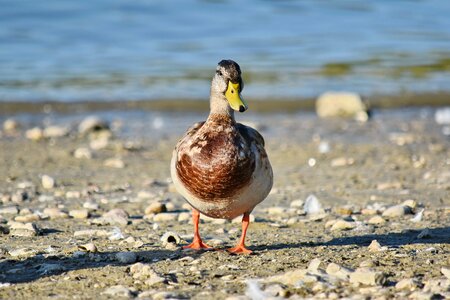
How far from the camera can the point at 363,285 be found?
4.41m

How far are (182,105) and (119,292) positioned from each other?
9.15 m

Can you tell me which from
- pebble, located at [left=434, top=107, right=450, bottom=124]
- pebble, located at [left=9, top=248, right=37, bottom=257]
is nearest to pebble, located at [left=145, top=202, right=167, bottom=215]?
pebble, located at [left=9, top=248, right=37, bottom=257]

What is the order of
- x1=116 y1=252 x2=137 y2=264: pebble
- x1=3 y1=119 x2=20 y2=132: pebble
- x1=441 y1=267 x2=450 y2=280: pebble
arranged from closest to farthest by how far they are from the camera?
x1=441 y1=267 x2=450 y2=280: pebble, x1=116 y1=252 x2=137 y2=264: pebble, x1=3 y1=119 x2=20 y2=132: pebble

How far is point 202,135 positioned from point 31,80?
1028 centimetres

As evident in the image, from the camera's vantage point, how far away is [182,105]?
13.4 m

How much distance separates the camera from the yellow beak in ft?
18.1

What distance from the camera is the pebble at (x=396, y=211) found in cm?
679

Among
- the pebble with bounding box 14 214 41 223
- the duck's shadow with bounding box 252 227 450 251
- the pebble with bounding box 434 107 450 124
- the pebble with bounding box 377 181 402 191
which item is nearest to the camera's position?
the duck's shadow with bounding box 252 227 450 251

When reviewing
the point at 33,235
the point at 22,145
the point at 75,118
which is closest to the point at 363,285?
the point at 33,235

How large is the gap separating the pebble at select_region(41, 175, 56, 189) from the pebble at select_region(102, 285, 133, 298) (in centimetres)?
364

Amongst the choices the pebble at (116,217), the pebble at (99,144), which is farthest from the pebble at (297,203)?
the pebble at (99,144)

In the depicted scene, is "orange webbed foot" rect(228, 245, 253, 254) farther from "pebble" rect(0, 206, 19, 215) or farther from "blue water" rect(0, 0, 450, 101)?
"blue water" rect(0, 0, 450, 101)

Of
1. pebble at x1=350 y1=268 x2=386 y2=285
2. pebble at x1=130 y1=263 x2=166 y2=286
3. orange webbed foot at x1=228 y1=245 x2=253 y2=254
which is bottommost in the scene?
orange webbed foot at x1=228 y1=245 x2=253 y2=254

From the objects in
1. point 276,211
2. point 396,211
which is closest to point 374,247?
point 396,211
